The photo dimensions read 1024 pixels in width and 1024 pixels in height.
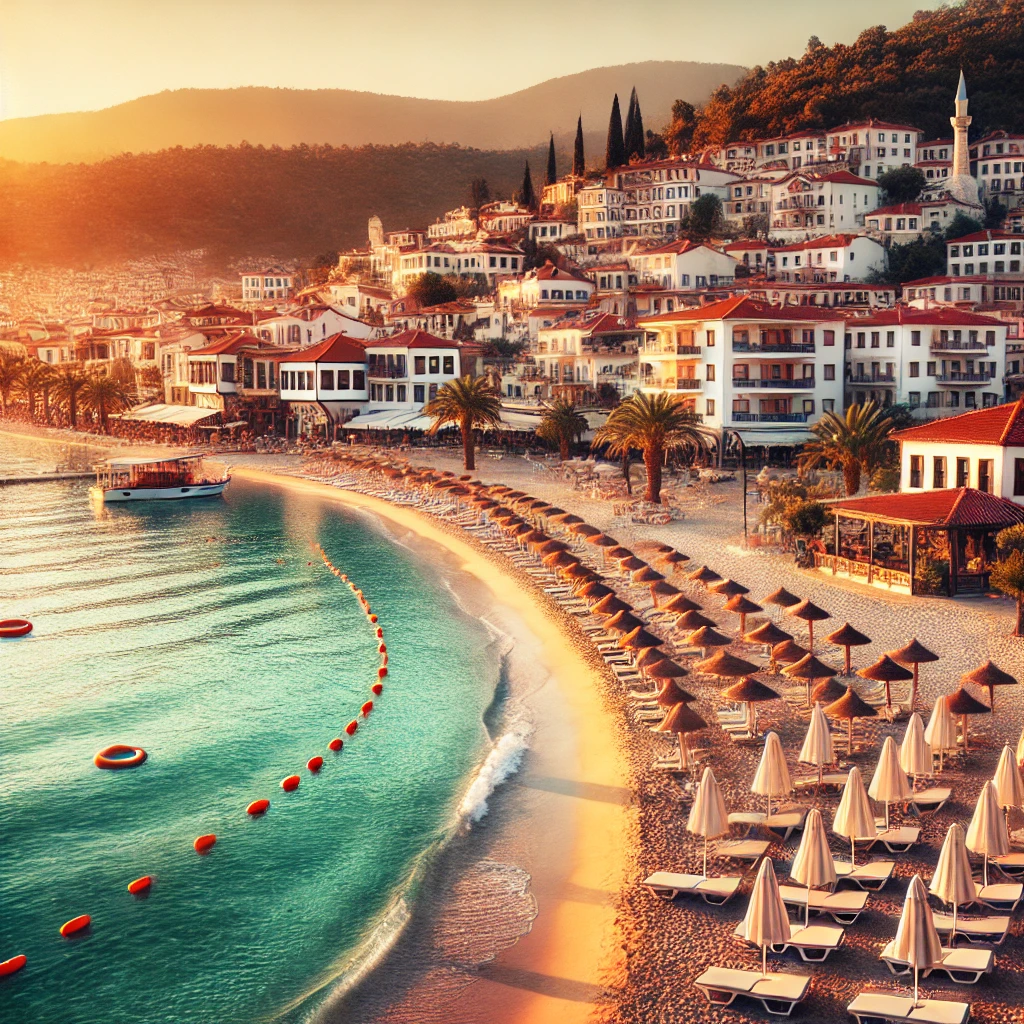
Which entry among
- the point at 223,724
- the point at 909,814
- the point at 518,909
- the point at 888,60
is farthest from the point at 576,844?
the point at 888,60

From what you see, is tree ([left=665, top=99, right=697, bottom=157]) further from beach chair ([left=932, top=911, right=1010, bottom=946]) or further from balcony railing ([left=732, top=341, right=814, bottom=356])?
beach chair ([left=932, top=911, right=1010, bottom=946])

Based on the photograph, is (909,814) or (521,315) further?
(521,315)

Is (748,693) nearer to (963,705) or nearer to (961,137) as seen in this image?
(963,705)

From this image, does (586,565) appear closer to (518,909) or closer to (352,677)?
(352,677)

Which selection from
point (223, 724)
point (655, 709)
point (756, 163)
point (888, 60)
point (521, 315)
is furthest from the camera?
point (888, 60)

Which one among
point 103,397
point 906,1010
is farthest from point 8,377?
point 906,1010
